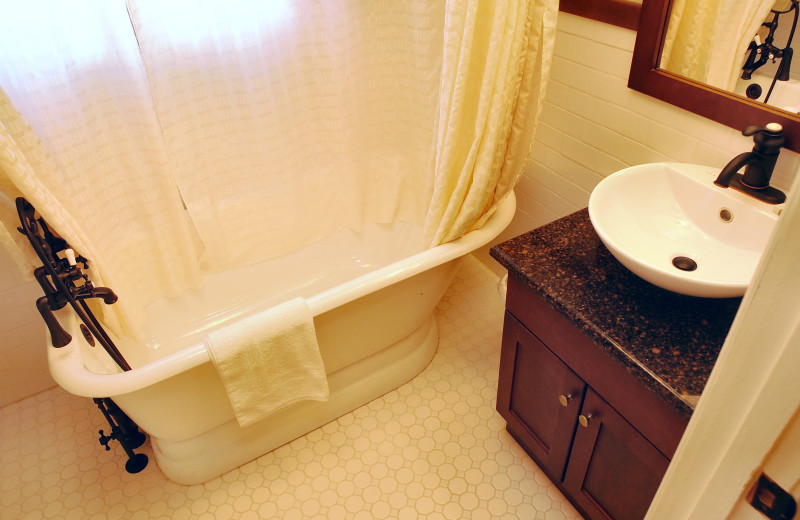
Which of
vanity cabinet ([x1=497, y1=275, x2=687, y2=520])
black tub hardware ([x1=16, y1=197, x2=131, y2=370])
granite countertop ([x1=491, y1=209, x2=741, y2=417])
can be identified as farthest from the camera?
black tub hardware ([x1=16, y1=197, x2=131, y2=370])

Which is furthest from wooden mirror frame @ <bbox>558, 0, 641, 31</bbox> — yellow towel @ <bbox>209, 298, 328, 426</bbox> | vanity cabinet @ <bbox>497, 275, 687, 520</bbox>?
yellow towel @ <bbox>209, 298, 328, 426</bbox>

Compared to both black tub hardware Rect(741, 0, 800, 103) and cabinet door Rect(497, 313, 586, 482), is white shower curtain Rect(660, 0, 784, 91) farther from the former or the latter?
cabinet door Rect(497, 313, 586, 482)

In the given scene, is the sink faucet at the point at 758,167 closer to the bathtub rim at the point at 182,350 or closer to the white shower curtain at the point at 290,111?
the bathtub rim at the point at 182,350

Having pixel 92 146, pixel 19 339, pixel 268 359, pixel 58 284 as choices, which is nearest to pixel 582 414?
pixel 268 359

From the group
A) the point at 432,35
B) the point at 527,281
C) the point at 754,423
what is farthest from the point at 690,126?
the point at 754,423

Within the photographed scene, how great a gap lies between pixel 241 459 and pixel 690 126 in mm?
1746

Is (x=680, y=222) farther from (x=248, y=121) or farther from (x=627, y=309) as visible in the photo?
(x=248, y=121)

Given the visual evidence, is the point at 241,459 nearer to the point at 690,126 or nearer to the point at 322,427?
the point at 322,427

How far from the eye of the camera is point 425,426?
1914mm

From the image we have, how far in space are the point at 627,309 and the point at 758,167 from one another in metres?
0.46

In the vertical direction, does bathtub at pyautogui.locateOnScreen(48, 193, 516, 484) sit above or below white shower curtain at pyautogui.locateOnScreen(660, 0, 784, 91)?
below

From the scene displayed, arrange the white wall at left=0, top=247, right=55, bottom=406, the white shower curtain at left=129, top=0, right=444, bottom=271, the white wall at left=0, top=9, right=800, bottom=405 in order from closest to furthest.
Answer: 1. the white wall at left=0, top=9, right=800, bottom=405
2. the white shower curtain at left=129, top=0, right=444, bottom=271
3. the white wall at left=0, top=247, right=55, bottom=406

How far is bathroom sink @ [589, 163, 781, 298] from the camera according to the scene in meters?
1.19

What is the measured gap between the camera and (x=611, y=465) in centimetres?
132
